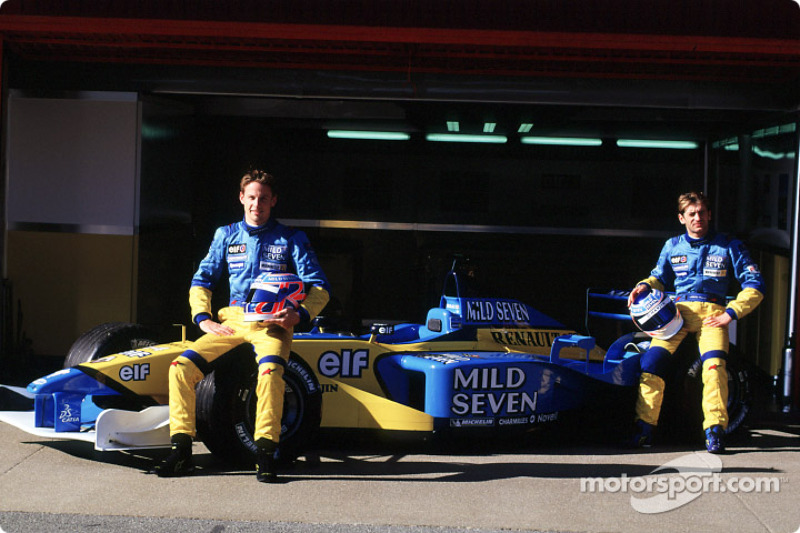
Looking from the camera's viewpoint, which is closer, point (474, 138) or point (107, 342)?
point (107, 342)

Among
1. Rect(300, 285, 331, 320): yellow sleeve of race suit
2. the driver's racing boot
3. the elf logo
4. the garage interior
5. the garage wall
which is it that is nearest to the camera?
Rect(300, 285, 331, 320): yellow sleeve of race suit

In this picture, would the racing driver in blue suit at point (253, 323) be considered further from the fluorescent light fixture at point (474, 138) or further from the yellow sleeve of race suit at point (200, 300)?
the fluorescent light fixture at point (474, 138)

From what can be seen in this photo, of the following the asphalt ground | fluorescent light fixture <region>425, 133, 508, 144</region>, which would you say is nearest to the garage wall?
the asphalt ground

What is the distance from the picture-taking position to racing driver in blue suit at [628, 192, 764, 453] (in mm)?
6480

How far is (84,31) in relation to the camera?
7992mm

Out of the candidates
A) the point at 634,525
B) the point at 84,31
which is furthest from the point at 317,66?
the point at 634,525

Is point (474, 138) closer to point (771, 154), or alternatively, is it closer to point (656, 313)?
point (771, 154)

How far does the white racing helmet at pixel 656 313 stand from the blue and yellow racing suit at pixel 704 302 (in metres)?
0.11

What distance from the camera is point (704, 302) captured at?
6.66 m

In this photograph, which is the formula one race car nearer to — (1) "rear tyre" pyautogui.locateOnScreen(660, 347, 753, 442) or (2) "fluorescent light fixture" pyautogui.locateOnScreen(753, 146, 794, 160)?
(1) "rear tyre" pyautogui.locateOnScreen(660, 347, 753, 442)

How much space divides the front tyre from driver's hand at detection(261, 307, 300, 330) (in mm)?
391

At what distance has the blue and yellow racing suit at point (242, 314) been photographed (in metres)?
5.43

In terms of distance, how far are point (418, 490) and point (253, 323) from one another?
4.62 ft

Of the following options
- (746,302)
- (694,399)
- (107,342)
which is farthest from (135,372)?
(746,302)
